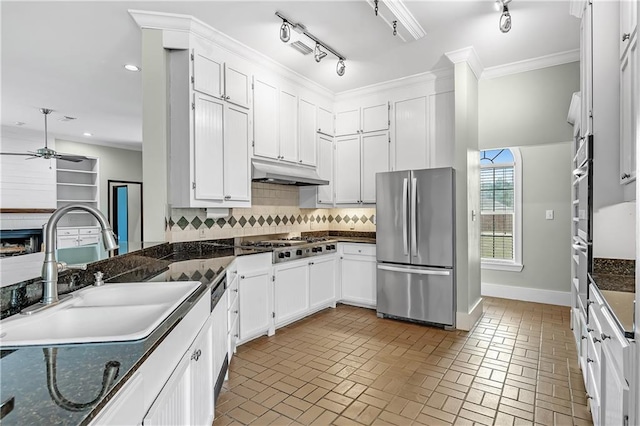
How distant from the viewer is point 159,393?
1110 mm

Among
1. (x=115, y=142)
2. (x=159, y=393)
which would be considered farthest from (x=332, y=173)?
(x=115, y=142)

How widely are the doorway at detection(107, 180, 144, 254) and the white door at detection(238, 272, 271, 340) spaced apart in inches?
216

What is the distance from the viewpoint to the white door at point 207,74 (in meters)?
2.95

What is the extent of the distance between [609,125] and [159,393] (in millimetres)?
2721

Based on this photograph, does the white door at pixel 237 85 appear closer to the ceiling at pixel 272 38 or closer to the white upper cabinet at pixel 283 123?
the white upper cabinet at pixel 283 123

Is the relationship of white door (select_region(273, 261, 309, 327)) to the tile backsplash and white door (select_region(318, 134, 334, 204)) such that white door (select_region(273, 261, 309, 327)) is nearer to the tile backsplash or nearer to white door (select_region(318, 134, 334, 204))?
the tile backsplash

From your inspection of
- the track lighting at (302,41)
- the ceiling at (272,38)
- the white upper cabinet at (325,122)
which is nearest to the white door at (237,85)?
the ceiling at (272,38)

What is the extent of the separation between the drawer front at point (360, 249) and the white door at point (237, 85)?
2.11m

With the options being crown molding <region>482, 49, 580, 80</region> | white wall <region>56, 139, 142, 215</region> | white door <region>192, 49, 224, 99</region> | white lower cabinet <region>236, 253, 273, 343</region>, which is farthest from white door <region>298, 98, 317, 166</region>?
white wall <region>56, 139, 142, 215</region>

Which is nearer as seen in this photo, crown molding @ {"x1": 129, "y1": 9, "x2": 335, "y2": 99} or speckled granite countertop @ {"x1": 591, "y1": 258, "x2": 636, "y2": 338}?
speckled granite countertop @ {"x1": 591, "y1": 258, "x2": 636, "y2": 338}

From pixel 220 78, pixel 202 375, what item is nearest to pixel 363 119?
pixel 220 78

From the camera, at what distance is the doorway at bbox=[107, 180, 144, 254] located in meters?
7.66

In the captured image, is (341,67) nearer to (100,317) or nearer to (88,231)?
(100,317)

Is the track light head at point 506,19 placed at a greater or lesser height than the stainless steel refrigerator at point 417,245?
greater
